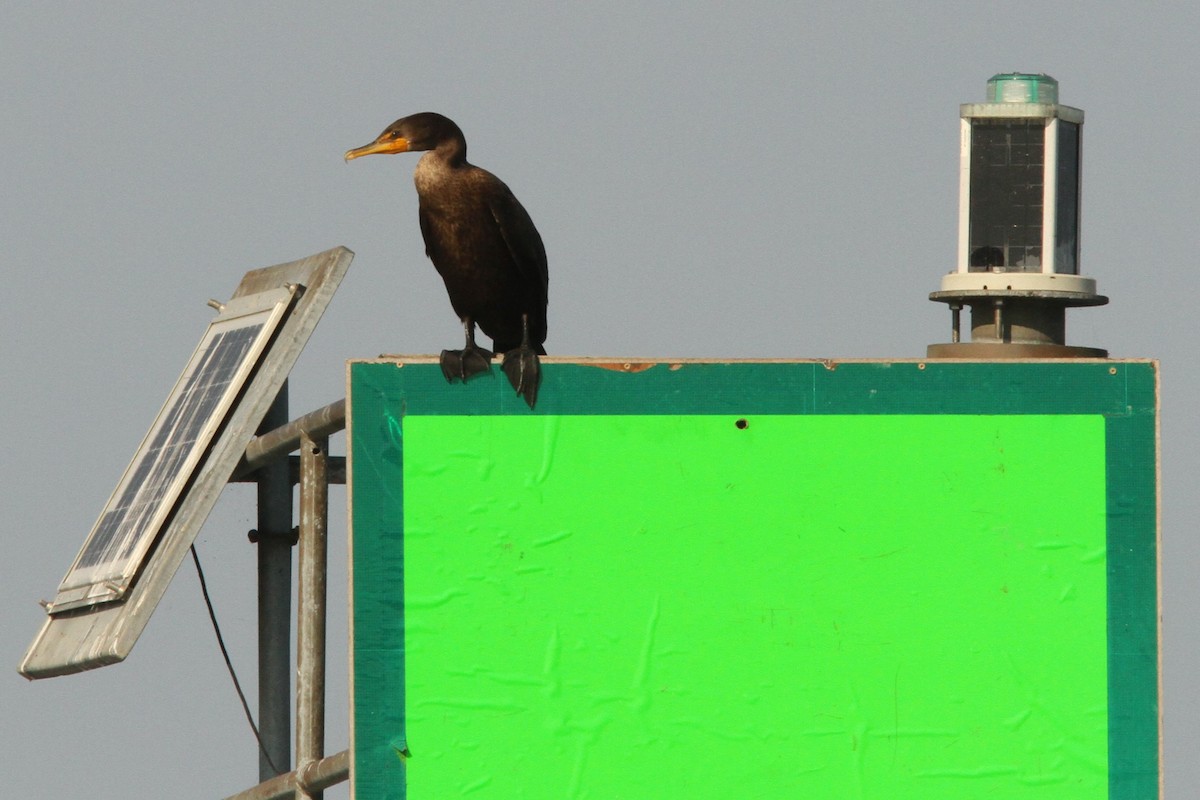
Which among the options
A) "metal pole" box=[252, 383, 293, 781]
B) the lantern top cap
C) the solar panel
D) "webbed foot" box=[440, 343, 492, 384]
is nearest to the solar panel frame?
the solar panel

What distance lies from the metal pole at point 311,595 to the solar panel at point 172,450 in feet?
2.11

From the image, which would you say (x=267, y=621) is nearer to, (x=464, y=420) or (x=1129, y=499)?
(x=464, y=420)

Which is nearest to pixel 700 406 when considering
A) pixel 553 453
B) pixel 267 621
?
pixel 553 453

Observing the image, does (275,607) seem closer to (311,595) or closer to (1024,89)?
(311,595)

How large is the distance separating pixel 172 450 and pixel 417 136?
1.40m

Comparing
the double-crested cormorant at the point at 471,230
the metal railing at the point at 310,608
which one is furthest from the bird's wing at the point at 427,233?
the metal railing at the point at 310,608

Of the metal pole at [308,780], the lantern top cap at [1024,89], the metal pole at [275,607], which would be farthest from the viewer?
the metal pole at [275,607]

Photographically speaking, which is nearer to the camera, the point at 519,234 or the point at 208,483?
the point at 208,483

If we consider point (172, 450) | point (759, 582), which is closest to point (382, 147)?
point (172, 450)

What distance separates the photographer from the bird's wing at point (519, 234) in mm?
8625

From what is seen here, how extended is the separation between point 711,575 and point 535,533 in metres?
0.47

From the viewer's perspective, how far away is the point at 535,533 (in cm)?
633

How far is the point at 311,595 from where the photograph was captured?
276 inches

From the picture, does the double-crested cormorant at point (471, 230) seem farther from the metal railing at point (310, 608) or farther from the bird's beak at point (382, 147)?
the metal railing at point (310, 608)
